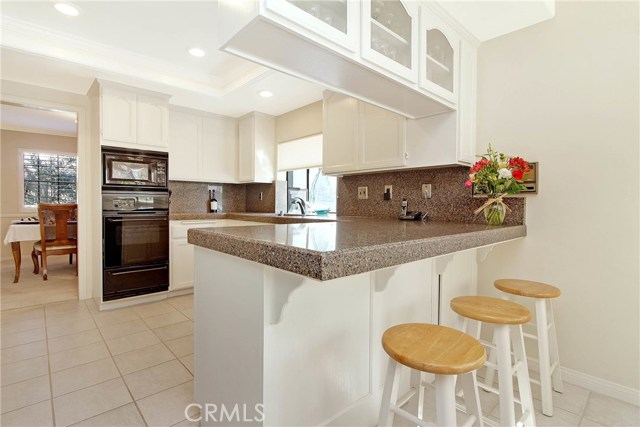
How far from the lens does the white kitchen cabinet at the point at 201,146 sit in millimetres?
3832

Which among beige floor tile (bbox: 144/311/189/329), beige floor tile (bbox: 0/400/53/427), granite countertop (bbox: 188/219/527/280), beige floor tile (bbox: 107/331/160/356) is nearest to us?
granite countertop (bbox: 188/219/527/280)

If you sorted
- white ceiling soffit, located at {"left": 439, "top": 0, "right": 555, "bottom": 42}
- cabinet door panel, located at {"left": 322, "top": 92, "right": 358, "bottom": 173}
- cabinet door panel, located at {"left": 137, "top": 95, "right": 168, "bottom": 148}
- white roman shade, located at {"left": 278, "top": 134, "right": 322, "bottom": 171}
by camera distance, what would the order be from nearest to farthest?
white ceiling soffit, located at {"left": 439, "top": 0, "right": 555, "bottom": 42} < cabinet door panel, located at {"left": 322, "top": 92, "right": 358, "bottom": 173} < cabinet door panel, located at {"left": 137, "top": 95, "right": 168, "bottom": 148} < white roman shade, located at {"left": 278, "top": 134, "right": 322, "bottom": 171}

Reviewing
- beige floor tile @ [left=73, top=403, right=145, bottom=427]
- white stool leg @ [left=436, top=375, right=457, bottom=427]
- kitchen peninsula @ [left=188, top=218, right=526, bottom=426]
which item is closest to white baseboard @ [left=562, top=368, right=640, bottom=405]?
kitchen peninsula @ [left=188, top=218, right=526, bottom=426]

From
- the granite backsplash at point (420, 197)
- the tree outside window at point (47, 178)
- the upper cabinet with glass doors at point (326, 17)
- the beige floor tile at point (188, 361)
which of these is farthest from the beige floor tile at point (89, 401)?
the tree outside window at point (47, 178)

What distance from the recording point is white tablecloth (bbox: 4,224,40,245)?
13.5ft

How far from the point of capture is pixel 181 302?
3.39m

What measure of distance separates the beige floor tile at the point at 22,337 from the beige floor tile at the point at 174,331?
2.79ft

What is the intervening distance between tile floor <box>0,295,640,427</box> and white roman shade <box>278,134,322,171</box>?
2.21 m

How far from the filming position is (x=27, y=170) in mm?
5832

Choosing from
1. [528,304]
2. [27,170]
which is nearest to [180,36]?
[528,304]

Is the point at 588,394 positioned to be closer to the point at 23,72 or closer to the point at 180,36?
the point at 180,36

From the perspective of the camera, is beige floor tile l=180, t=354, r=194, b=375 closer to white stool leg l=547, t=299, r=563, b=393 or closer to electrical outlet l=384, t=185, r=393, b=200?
electrical outlet l=384, t=185, r=393, b=200

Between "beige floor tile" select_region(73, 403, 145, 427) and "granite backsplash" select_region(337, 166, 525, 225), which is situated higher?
"granite backsplash" select_region(337, 166, 525, 225)

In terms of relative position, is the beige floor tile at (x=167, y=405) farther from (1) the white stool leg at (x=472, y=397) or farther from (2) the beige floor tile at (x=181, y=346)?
(1) the white stool leg at (x=472, y=397)
